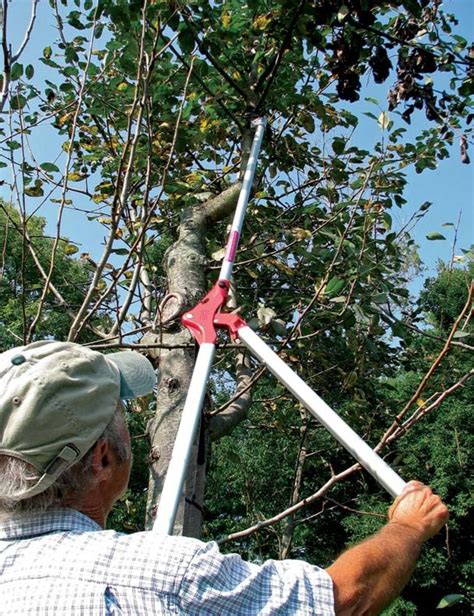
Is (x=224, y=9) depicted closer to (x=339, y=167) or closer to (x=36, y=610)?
(x=339, y=167)

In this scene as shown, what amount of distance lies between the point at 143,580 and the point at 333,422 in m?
0.67

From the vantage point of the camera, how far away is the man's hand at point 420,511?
3.96 ft

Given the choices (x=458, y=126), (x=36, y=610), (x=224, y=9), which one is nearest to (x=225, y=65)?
(x=224, y=9)

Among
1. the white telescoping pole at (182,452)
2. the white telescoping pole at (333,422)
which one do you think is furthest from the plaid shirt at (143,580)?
the white telescoping pole at (182,452)

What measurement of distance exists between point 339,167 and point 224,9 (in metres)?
1.13

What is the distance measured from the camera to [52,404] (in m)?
1.08

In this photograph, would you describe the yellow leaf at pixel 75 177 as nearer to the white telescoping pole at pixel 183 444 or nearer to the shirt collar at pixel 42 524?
the white telescoping pole at pixel 183 444

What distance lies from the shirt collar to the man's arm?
1.30ft

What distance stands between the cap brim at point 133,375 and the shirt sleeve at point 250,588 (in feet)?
1.18

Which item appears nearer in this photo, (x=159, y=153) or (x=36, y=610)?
(x=36, y=610)

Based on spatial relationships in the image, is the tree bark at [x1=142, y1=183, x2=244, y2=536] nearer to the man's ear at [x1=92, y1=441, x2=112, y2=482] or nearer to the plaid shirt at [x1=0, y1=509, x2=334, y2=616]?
the man's ear at [x1=92, y1=441, x2=112, y2=482]

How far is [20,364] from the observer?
113 cm

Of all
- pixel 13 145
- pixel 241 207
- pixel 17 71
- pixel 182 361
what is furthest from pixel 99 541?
pixel 13 145

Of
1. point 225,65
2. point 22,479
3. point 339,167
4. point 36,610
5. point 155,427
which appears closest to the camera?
point 36,610
